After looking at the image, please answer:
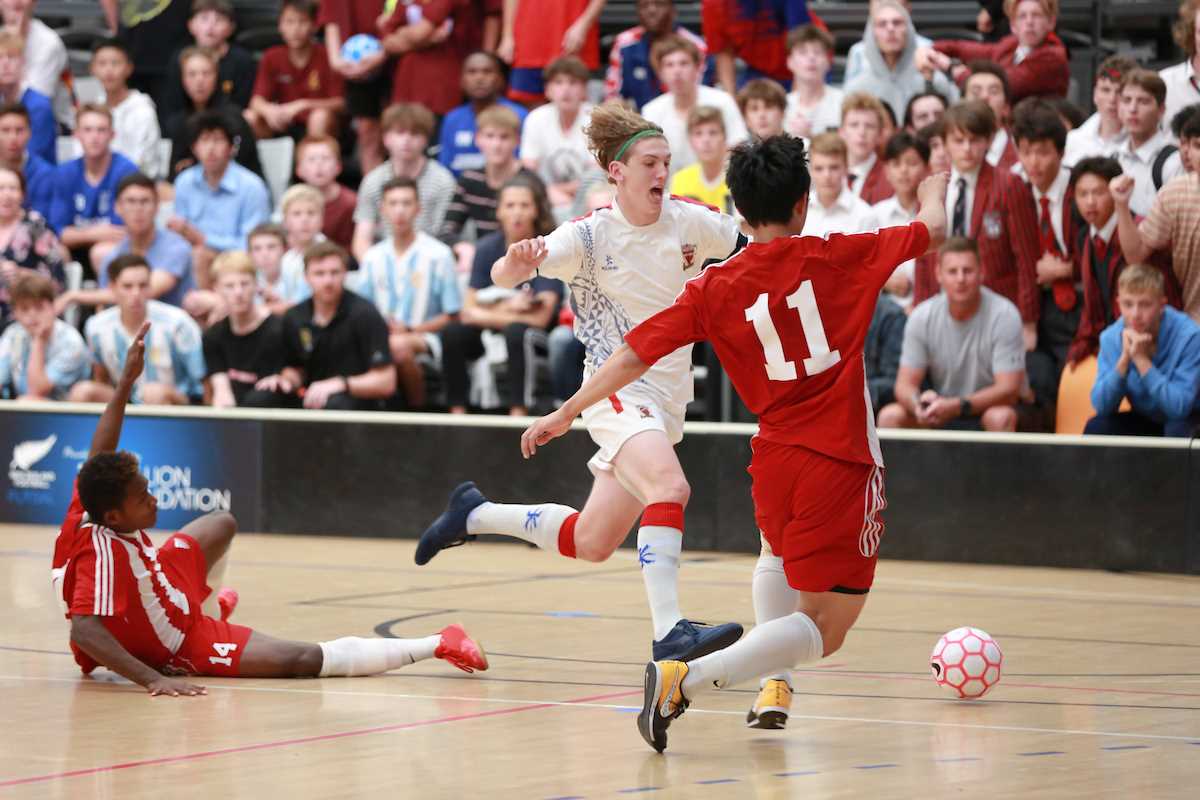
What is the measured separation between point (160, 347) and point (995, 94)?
572cm

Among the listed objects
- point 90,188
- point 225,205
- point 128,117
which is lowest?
point 225,205

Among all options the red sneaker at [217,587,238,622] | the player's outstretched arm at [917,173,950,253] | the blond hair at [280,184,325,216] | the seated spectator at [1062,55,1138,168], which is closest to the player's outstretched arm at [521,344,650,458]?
the player's outstretched arm at [917,173,950,253]

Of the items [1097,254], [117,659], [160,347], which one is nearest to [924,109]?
[1097,254]

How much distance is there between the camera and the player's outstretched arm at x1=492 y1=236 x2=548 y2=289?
21.4 ft

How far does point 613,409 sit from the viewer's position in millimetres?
6684

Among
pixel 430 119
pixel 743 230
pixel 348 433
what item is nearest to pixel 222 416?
pixel 348 433

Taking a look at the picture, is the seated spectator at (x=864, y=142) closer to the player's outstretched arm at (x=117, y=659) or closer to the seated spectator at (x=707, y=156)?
the seated spectator at (x=707, y=156)

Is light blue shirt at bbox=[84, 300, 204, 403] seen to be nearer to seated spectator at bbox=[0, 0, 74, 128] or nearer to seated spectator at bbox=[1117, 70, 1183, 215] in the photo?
seated spectator at bbox=[0, 0, 74, 128]

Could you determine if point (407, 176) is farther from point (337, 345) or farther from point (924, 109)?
point (924, 109)

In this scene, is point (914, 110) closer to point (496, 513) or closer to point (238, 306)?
point (238, 306)

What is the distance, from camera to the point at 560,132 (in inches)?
519

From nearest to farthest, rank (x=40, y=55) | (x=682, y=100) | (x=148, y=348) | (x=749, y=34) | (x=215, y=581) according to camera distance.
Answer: (x=215, y=581), (x=148, y=348), (x=682, y=100), (x=749, y=34), (x=40, y=55)

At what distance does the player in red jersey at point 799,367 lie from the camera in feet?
17.7

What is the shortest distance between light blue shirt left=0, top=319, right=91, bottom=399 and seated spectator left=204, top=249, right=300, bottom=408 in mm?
879
